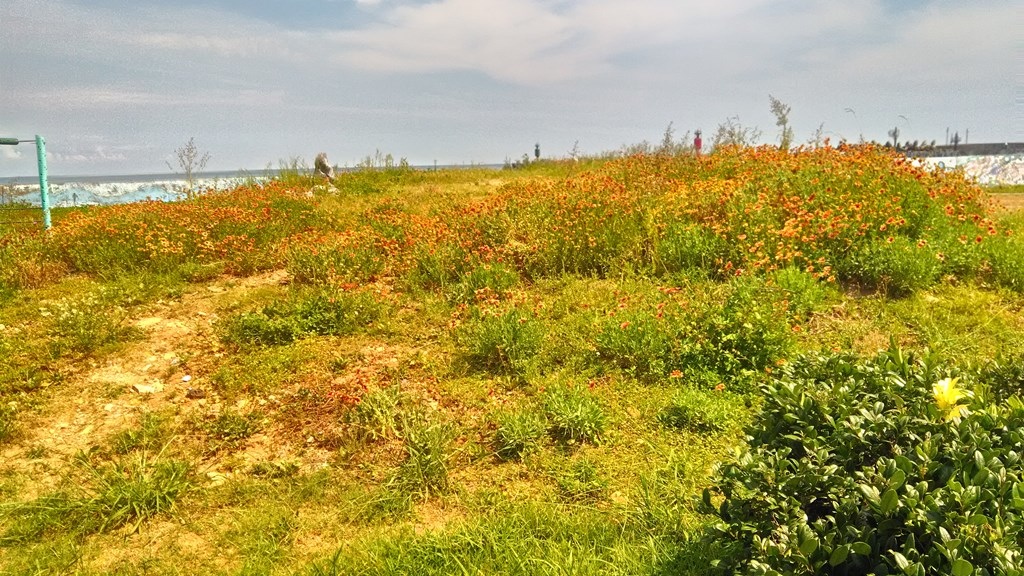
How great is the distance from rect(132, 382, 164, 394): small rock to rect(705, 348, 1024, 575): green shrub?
421 cm

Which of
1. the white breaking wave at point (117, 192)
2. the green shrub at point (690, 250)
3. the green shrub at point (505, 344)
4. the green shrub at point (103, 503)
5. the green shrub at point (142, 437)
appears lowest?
the green shrub at point (103, 503)

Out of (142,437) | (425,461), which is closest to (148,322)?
(142,437)

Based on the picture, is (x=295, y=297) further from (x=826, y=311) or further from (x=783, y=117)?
(x=783, y=117)

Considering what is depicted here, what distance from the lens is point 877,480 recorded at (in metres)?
1.65

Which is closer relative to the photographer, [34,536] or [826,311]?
[34,536]

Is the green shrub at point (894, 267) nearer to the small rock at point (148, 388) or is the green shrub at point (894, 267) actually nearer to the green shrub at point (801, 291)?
the green shrub at point (801, 291)

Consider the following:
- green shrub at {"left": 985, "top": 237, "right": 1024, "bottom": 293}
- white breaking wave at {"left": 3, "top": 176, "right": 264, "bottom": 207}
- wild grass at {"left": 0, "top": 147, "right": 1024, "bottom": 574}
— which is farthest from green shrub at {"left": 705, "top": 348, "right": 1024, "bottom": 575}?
white breaking wave at {"left": 3, "top": 176, "right": 264, "bottom": 207}

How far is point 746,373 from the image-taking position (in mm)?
3979

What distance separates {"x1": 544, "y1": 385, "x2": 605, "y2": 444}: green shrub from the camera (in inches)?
140

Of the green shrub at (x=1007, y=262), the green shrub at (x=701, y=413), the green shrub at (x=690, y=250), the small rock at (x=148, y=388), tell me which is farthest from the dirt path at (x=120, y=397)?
the green shrub at (x=1007, y=262)

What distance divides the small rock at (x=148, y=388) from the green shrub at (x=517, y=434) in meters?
2.73

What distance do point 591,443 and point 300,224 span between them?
277 inches

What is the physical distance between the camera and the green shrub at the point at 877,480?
57.2 inches

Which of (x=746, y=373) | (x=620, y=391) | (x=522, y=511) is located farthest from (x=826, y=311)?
(x=522, y=511)
